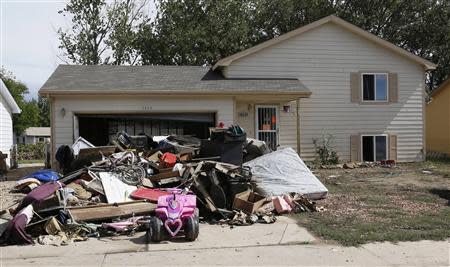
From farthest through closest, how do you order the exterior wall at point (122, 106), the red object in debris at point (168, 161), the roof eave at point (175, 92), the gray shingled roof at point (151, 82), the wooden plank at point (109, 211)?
the gray shingled roof at point (151, 82)
the exterior wall at point (122, 106)
the roof eave at point (175, 92)
the red object in debris at point (168, 161)
the wooden plank at point (109, 211)

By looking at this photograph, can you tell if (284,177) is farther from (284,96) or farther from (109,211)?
(284,96)

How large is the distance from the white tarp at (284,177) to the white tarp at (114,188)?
3016 mm

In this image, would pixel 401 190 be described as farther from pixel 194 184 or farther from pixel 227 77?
pixel 227 77

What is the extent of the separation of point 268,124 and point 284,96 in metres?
1.61

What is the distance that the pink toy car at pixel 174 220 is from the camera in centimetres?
730

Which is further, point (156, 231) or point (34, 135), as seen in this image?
point (34, 135)

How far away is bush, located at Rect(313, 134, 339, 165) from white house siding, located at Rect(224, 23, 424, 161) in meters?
0.24

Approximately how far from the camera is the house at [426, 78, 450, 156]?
26.4 meters

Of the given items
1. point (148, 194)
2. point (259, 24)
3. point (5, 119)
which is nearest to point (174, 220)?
point (148, 194)

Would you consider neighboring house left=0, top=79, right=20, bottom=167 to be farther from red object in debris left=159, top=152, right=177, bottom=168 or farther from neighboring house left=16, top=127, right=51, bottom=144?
neighboring house left=16, top=127, right=51, bottom=144

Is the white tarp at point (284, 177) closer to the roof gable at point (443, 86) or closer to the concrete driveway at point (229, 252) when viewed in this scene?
the concrete driveway at point (229, 252)

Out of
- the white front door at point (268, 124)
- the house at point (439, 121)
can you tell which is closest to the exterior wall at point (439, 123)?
the house at point (439, 121)

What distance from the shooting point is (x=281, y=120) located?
1919 centimetres

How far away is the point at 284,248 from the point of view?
705cm
